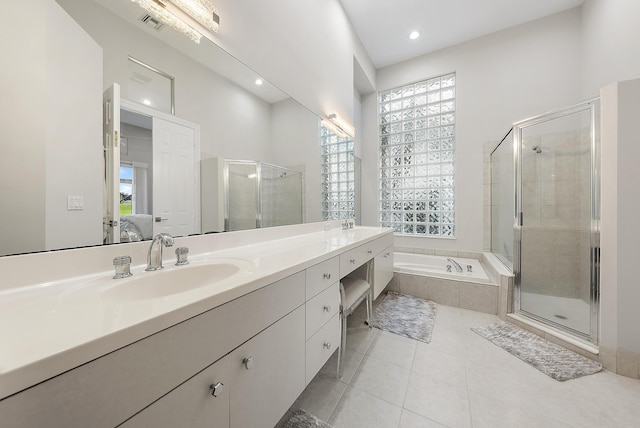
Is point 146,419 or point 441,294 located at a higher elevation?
point 146,419

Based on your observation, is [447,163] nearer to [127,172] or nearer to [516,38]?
[516,38]

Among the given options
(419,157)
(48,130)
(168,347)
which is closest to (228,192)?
(48,130)

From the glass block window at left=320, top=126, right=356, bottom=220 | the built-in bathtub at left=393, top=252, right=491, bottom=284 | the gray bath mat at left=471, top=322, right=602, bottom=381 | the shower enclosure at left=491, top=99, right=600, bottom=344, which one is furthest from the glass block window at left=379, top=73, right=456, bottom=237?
the gray bath mat at left=471, top=322, right=602, bottom=381

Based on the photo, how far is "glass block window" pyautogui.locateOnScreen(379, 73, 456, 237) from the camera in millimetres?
3195

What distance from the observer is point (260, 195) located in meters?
1.49

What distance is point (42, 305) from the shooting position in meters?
0.55

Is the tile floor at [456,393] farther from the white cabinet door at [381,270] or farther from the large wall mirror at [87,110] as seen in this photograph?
the large wall mirror at [87,110]

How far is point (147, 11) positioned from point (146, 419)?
137 centimetres

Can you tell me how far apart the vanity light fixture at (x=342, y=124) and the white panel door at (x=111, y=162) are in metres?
1.80

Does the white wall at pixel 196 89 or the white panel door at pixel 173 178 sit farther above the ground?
the white wall at pixel 196 89

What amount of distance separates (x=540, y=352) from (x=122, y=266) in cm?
242

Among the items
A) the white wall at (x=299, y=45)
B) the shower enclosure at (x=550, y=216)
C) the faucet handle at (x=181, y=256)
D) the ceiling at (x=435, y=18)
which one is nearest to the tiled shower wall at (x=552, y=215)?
the shower enclosure at (x=550, y=216)

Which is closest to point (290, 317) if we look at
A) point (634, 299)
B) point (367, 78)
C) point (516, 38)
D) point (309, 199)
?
point (309, 199)

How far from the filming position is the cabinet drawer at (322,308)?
3.30 ft
